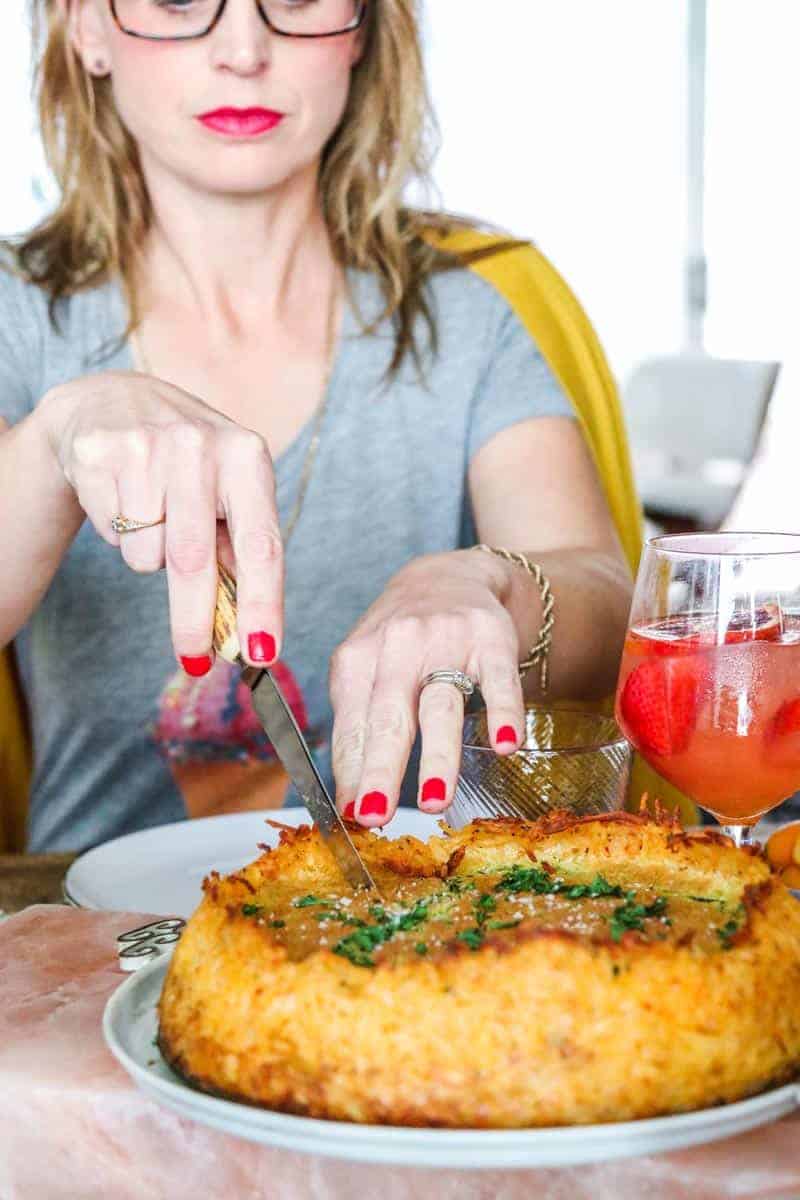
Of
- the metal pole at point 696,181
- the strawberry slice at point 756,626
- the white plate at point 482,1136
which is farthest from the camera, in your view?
the metal pole at point 696,181

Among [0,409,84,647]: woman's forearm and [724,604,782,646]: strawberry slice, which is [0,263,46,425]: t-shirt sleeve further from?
[724,604,782,646]: strawberry slice

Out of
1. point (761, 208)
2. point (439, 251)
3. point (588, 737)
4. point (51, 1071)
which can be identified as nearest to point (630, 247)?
point (761, 208)

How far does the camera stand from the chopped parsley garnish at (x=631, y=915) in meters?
0.60

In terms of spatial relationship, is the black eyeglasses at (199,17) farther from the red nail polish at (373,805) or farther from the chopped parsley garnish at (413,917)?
the chopped parsley garnish at (413,917)

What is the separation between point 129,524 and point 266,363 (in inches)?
37.2

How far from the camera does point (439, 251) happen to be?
199 cm

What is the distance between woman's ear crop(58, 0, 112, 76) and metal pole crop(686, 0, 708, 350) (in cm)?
651

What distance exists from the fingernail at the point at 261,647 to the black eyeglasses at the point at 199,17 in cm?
93

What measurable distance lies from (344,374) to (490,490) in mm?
249

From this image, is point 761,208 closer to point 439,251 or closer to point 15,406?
point 439,251

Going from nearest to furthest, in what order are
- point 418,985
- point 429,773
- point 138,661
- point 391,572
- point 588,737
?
point 418,985
point 429,773
point 588,737
point 138,661
point 391,572

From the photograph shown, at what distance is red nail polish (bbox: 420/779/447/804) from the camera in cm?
85

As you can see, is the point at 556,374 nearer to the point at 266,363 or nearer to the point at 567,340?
the point at 567,340

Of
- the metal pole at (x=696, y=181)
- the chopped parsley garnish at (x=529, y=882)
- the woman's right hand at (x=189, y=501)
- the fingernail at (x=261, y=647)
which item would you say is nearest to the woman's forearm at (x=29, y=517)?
the woman's right hand at (x=189, y=501)
